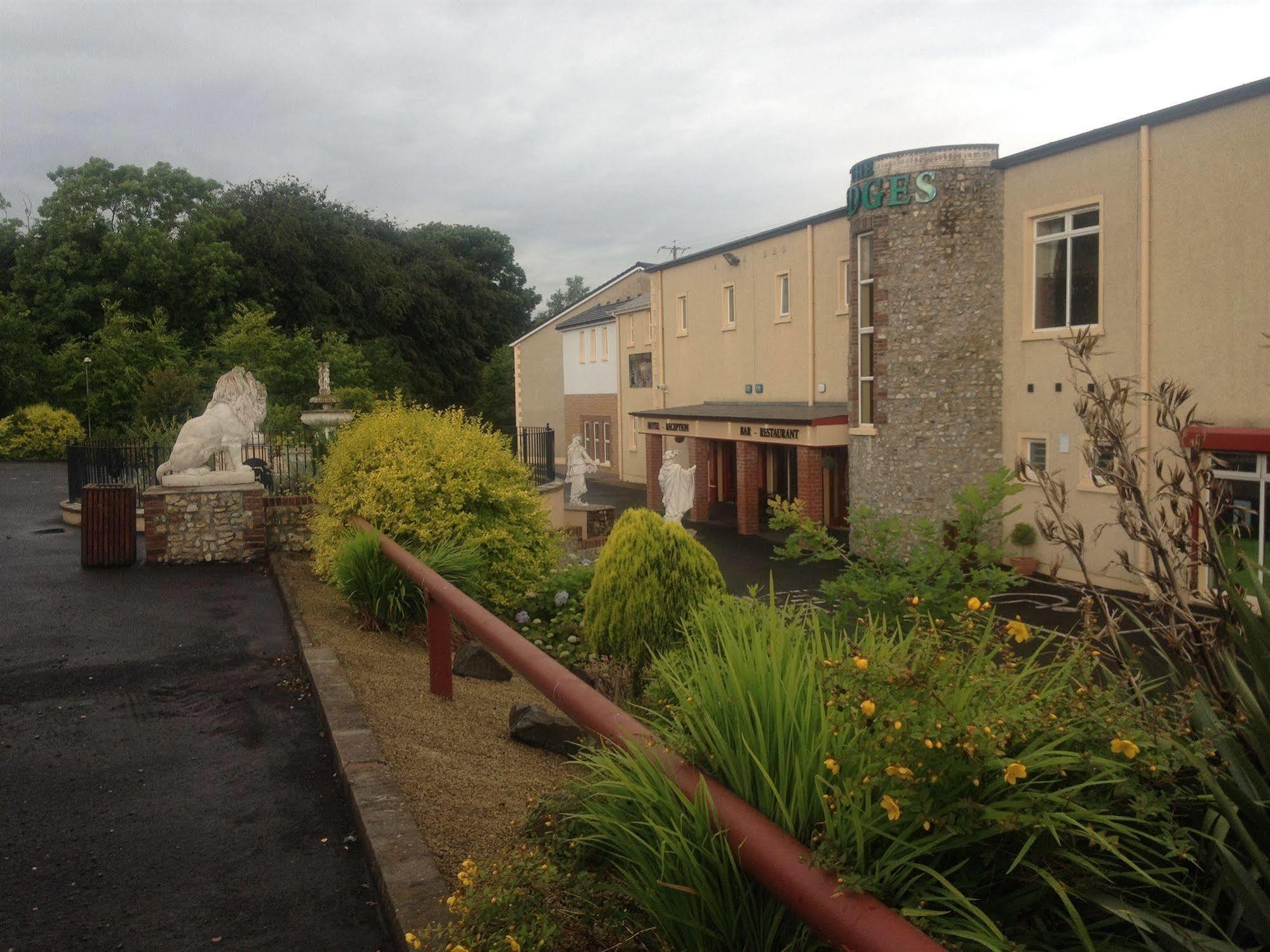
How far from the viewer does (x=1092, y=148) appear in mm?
18438

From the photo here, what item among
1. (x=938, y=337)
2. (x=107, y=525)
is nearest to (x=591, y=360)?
(x=938, y=337)

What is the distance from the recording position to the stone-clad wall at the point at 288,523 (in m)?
13.7

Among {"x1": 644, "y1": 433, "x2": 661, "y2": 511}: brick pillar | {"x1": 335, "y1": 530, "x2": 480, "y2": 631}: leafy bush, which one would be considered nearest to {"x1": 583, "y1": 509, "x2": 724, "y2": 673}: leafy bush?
{"x1": 335, "y1": 530, "x2": 480, "y2": 631}: leafy bush

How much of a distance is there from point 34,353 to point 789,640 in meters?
47.0

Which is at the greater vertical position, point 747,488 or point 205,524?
point 205,524

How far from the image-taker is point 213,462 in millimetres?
15766

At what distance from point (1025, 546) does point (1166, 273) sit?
18.0 ft

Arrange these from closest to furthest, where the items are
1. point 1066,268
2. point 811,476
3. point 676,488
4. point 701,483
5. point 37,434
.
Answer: point 1066,268, point 676,488, point 811,476, point 701,483, point 37,434

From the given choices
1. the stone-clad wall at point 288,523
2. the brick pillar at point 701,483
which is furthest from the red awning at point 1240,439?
the brick pillar at point 701,483

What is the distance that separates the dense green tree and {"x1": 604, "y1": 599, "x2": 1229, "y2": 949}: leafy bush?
148 feet

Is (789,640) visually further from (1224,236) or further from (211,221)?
(211,221)

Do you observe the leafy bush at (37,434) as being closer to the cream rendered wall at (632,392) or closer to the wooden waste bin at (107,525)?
the cream rendered wall at (632,392)

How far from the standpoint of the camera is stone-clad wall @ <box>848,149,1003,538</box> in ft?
68.2

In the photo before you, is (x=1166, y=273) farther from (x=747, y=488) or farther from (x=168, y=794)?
(x=168, y=794)
